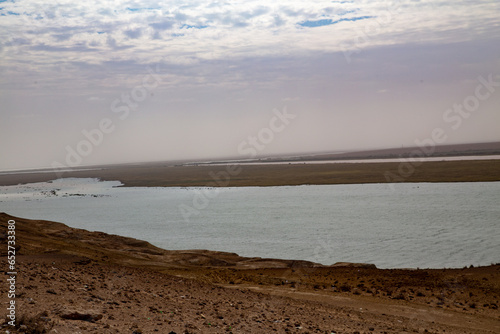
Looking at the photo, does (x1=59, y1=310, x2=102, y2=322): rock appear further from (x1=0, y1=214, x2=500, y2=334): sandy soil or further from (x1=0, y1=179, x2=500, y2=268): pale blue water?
(x1=0, y1=179, x2=500, y2=268): pale blue water

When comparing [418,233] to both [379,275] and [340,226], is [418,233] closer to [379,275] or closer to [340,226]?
[340,226]

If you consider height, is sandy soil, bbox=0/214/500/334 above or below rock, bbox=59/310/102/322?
above

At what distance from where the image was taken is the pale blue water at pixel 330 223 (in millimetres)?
21484

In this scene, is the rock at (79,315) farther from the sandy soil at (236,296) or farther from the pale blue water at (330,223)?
the pale blue water at (330,223)

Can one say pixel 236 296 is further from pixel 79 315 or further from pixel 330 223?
pixel 330 223

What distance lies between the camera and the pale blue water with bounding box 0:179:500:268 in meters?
21.5

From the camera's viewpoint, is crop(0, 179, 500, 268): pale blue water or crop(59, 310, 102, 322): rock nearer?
crop(59, 310, 102, 322): rock

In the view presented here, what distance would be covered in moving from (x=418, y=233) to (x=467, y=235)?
2.72 m

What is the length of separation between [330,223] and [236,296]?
772 inches

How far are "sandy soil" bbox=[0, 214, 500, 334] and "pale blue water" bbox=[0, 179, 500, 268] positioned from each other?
389 cm

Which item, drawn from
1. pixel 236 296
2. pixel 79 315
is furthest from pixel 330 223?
pixel 79 315

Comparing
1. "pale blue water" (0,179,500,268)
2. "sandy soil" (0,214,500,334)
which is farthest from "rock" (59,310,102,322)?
"pale blue water" (0,179,500,268)

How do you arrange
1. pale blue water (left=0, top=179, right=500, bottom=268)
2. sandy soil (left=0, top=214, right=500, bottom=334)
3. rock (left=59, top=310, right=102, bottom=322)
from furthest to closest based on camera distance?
pale blue water (left=0, top=179, right=500, bottom=268), sandy soil (left=0, top=214, right=500, bottom=334), rock (left=59, top=310, right=102, bottom=322)

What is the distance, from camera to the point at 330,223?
3084 cm
